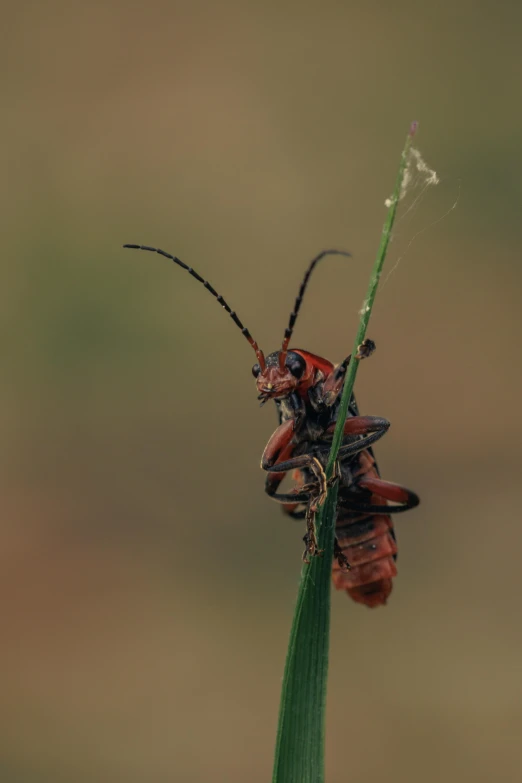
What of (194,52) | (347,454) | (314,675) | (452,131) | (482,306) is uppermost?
(194,52)

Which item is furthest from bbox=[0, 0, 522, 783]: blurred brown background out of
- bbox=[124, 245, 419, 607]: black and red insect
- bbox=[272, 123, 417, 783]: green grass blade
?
bbox=[272, 123, 417, 783]: green grass blade

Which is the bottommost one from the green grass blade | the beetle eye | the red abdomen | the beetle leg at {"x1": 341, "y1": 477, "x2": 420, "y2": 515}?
the green grass blade

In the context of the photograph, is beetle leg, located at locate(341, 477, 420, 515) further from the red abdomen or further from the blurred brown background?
the blurred brown background

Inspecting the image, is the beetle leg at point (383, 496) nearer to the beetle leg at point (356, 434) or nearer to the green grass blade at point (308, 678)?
the beetle leg at point (356, 434)

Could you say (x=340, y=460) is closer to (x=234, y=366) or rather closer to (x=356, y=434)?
(x=356, y=434)

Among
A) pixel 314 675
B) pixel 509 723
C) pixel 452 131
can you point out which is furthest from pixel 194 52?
pixel 314 675

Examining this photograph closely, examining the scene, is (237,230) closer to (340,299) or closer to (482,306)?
(340,299)
